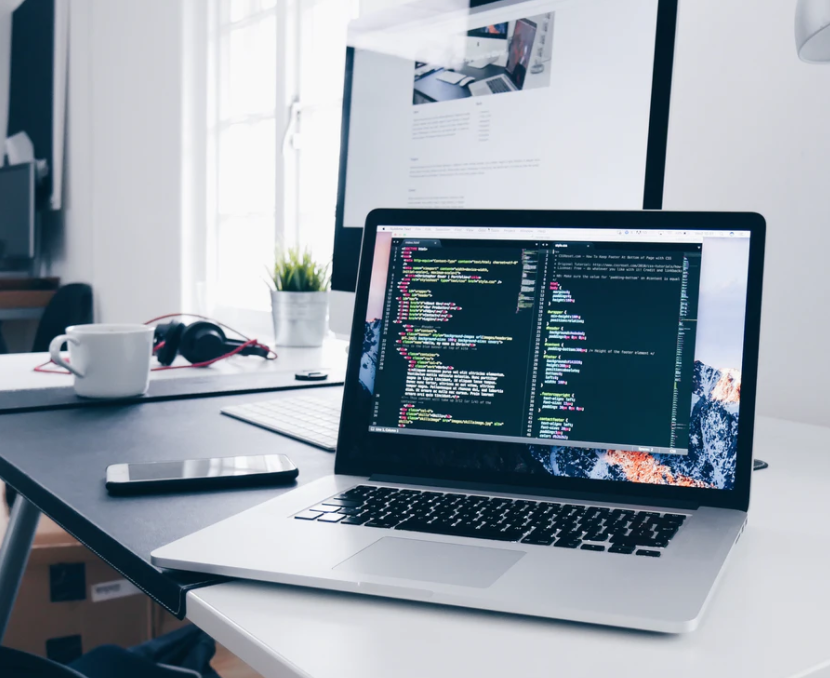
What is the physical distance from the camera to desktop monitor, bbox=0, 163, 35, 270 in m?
3.36

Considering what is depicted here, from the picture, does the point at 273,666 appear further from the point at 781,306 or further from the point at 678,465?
the point at 781,306

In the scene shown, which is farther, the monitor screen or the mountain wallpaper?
the monitor screen

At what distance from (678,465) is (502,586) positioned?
0.21 meters

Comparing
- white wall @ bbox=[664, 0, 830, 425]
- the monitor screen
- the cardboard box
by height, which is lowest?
the cardboard box

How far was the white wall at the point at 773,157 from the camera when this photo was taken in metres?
0.94

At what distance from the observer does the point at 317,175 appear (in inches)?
92.0

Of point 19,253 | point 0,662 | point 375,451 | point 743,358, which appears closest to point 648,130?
point 743,358

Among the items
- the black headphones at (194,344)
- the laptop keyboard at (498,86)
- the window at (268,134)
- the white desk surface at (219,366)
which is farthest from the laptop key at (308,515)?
the window at (268,134)

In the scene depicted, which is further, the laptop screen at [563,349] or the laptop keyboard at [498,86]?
the laptop keyboard at [498,86]

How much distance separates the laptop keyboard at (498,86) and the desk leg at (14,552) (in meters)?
0.80

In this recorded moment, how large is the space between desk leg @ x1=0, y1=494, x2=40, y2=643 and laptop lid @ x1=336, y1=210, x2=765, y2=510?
0.67 meters

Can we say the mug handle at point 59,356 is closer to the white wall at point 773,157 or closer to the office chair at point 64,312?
the white wall at point 773,157

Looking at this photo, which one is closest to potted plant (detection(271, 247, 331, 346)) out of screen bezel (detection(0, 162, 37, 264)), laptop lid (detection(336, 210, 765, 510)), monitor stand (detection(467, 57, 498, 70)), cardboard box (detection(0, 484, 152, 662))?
cardboard box (detection(0, 484, 152, 662))

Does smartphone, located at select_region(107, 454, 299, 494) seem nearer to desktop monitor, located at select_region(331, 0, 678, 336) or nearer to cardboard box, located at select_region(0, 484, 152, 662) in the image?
desktop monitor, located at select_region(331, 0, 678, 336)
